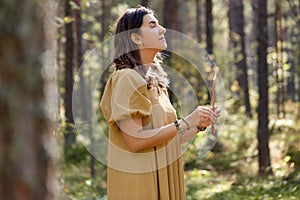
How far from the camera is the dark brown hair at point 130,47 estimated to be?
11.1 ft

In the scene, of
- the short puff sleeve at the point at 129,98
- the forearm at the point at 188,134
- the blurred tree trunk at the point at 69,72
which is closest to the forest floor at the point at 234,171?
the blurred tree trunk at the point at 69,72

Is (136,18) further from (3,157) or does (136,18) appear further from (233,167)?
(233,167)

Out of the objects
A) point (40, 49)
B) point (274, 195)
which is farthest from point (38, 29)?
point (274, 195)

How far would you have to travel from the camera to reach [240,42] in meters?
25.4

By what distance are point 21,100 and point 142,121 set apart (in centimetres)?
182

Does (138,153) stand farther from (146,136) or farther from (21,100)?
(21,100)

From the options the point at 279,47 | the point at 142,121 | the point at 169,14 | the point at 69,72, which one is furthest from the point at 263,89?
the point at 279,47

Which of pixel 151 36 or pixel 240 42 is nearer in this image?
pixel 151 36

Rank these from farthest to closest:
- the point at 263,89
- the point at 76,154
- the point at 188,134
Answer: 1. the point at 76,154
2. the point at 263,89
3. the point at 188,134

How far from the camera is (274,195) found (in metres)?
7.75

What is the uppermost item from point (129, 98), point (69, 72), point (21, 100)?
point (69, 72)

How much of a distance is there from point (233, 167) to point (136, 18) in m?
9.83

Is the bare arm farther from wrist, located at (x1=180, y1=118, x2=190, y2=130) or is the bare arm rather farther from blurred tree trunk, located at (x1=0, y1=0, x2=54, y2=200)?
blurred tree trunk, located at (x1=0, y1=0, x2=54, y2=200)

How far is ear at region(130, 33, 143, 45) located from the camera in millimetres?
3396
